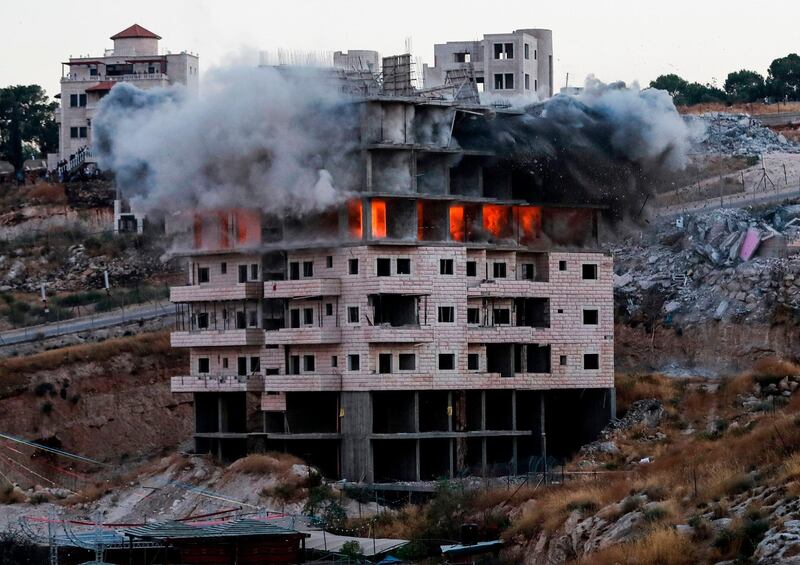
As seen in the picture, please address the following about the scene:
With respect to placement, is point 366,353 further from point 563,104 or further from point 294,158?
point 563,104

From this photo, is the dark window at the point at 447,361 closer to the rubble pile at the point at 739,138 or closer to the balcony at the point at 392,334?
the balcony at the point at 392,334

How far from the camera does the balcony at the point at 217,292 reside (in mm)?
103000

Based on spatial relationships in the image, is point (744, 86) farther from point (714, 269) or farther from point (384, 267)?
point (384, 267)

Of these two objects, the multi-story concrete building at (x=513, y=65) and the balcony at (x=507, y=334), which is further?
the multi-story concrete building at (x=513, y=65)

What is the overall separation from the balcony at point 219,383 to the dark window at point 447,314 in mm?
8400

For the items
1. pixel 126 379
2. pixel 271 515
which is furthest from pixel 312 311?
pixel 126 379

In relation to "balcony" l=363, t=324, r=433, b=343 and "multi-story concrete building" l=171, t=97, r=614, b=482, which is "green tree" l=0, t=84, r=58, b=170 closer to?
"multi-story concrete building" l=171, t=97, r=614, b=482

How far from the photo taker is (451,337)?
328 feet

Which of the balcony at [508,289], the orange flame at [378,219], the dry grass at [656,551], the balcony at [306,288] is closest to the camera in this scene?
the dry grass at [656,551]

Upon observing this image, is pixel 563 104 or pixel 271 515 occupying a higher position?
pixel 563 104

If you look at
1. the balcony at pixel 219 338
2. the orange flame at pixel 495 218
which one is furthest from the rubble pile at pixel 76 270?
the orange flame at pixel 495 218

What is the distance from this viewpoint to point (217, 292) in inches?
4090

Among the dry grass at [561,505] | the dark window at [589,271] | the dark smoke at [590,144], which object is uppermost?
the dark smoke at [590,144]

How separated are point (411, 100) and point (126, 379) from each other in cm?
2867
